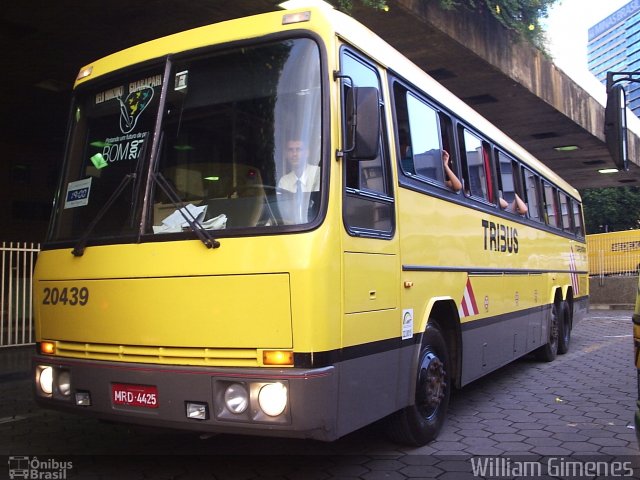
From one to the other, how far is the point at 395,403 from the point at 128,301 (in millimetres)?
1954

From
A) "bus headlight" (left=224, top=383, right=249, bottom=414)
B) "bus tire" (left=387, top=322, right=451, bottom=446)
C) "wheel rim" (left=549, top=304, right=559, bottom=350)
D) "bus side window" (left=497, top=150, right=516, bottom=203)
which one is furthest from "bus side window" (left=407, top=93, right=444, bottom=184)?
"wheel rim" (left=549, top=304, right=559, bottom=350)

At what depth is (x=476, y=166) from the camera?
6344 millimetres

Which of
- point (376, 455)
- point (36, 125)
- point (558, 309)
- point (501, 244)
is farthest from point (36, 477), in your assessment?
point (36, 125)

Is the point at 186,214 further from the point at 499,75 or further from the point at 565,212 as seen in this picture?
the point at 499,75

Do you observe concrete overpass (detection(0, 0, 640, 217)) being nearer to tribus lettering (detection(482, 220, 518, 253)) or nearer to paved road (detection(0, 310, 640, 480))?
tribus lettering (detection(482, 220, 518, 253))

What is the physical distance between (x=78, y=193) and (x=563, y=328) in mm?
8266

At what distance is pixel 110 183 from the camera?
4.13m

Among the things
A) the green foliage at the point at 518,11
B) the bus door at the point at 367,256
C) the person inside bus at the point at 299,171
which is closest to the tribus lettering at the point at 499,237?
the bus door at the point at 367,256

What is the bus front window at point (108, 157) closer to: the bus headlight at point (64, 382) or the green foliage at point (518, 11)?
the bus headlight at point (64, 382)

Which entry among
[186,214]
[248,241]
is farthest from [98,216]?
[248,241]

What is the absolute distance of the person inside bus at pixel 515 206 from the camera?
7136 millimetres

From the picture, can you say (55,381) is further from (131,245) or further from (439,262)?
(439,262)

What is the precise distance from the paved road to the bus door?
739mm

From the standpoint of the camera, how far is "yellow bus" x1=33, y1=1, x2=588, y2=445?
3.38 meters
